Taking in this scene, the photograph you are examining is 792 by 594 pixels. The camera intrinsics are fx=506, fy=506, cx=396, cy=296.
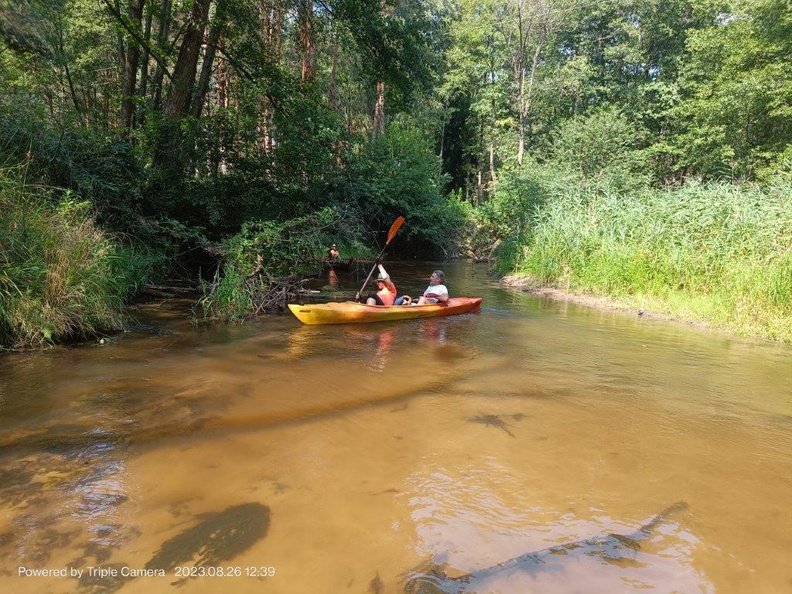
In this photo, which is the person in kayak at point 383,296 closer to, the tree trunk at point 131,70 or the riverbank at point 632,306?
the riverbank at point 632,306

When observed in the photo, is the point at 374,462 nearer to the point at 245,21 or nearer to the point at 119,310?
the point at 119,310

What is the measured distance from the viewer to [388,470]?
3.26 m

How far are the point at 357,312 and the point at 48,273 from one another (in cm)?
366

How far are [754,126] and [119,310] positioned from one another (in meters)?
19.6

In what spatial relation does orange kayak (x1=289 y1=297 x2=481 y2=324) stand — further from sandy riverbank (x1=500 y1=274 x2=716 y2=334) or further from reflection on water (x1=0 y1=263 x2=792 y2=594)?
sandy riverbank (x1=500 y1=274 x2=716 y2=334)

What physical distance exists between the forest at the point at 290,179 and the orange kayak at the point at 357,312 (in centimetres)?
105

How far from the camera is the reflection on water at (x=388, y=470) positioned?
2.36 m

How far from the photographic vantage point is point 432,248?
19.1 m

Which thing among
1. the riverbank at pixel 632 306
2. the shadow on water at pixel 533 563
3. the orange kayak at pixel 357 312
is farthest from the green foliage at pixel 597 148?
the shadow on water at pixel 533 563

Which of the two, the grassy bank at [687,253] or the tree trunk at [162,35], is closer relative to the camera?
the grassy bank at [687,253]

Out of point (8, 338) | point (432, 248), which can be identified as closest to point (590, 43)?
point (432, 248)

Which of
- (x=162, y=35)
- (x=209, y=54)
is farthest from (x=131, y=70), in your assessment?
(x=209, y=54)

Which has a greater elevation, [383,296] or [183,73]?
[183,73]

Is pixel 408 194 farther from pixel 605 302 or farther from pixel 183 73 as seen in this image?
pixel 183 73
